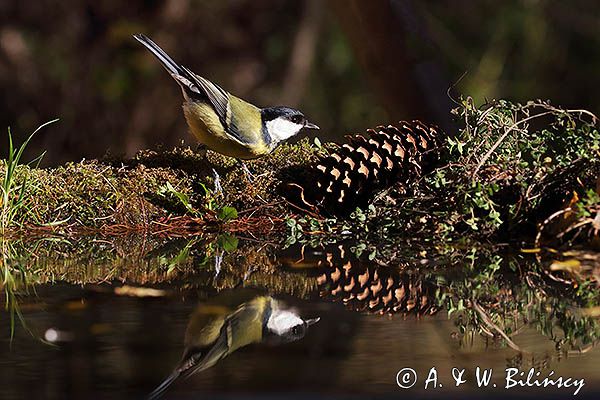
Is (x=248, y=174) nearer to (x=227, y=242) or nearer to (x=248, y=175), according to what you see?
(x=248, y=175)

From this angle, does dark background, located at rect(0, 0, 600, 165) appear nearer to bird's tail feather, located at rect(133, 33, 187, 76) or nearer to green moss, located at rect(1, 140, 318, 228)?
bird's tail feather, located at rect(133, 33, 187, 76)

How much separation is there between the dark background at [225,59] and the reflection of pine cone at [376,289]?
3.40 metres

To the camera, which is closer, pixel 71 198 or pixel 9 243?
pixel 9 243

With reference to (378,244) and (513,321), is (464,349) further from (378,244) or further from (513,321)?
(378,244)

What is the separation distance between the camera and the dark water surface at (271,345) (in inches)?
48.8

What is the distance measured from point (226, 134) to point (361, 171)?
16.7 inches

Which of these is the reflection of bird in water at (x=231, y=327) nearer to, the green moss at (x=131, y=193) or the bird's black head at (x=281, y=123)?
the green moss at (x=131, y=193)

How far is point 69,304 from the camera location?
172 cm

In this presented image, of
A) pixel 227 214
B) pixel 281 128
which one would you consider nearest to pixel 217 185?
pixel 227 214

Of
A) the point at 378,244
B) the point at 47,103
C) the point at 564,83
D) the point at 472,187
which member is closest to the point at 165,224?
the point at 378,244

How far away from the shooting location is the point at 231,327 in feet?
5.05

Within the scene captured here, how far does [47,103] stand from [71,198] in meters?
3.09

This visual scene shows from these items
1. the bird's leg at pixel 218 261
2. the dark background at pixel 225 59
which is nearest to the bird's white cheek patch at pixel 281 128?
the bird's leg at pixel 218 261

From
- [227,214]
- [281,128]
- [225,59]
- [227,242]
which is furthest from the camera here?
[225,59]
